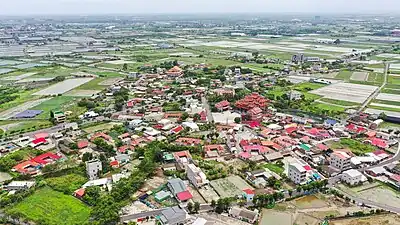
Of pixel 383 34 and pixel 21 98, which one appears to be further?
pixel 383 34

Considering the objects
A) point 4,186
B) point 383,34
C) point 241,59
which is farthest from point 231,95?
point 383,34

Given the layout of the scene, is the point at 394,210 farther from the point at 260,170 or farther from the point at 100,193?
the point at 100,193

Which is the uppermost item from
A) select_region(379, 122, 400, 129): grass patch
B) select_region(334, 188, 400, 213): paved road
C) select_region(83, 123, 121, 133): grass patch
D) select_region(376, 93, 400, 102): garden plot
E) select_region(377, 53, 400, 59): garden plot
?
select_region(377, 53, 400, 59): garden plot

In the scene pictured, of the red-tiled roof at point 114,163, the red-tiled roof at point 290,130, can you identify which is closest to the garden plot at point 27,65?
the red-tiled roof at point 114,163

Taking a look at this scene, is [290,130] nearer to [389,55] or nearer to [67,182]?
[67,182]

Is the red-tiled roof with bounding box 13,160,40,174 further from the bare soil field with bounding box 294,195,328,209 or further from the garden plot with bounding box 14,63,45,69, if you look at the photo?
the garden plot with bounding box 14,63,45,69

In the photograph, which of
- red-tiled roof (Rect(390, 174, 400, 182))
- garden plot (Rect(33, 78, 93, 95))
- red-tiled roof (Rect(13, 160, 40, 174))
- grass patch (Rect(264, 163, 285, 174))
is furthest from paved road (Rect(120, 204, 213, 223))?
garden plot (Rect(33, 78, 93, 95))
